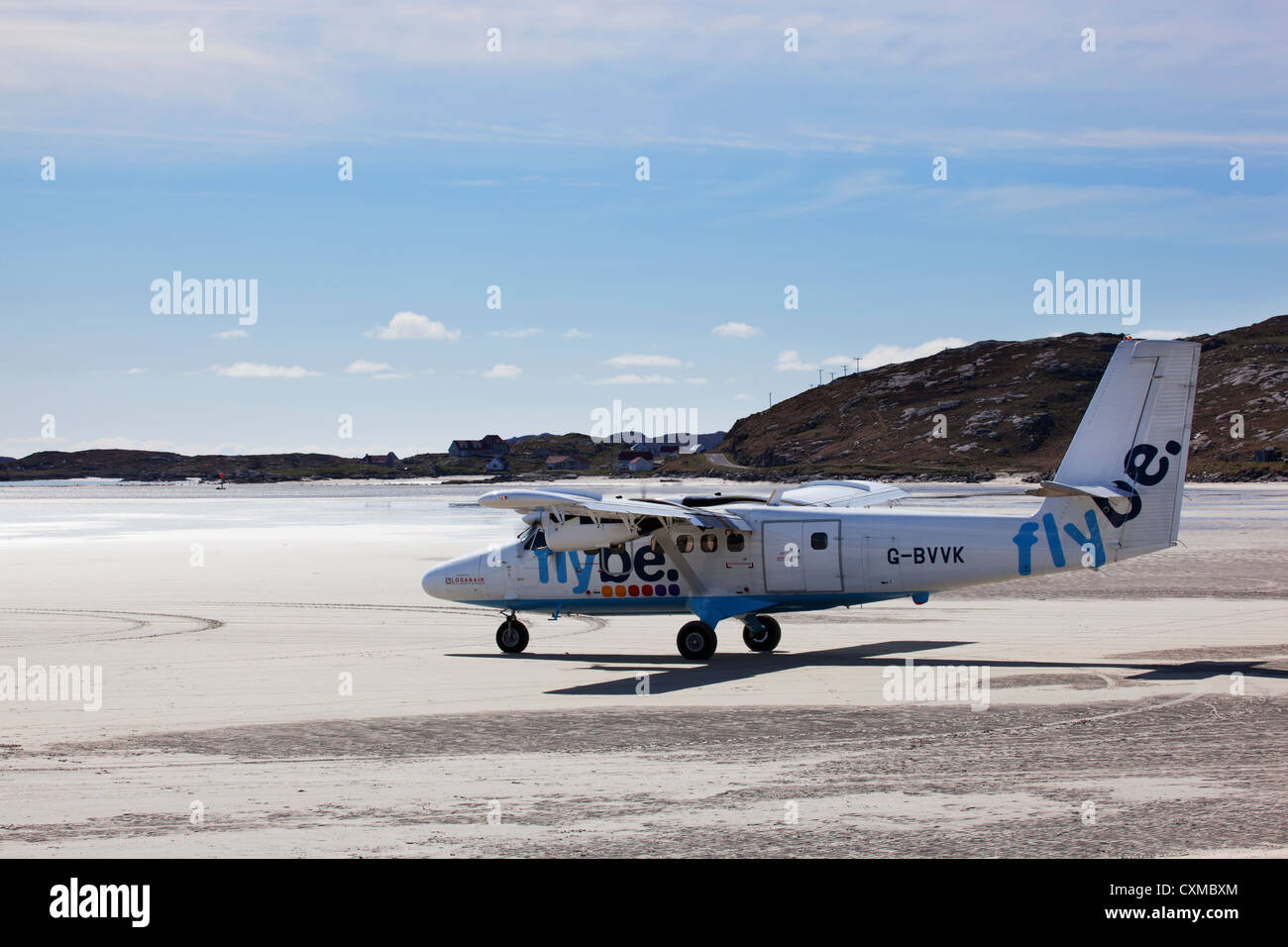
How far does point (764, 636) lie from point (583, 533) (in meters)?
4.18

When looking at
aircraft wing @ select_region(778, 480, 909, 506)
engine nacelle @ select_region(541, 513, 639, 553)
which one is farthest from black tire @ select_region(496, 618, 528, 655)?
aircraft wing @ select_region(778, 480, 909, 506)

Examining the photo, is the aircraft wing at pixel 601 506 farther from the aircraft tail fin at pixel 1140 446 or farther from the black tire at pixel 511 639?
the aircraft tail fin at pixel 1140 446

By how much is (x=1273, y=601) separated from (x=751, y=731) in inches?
784

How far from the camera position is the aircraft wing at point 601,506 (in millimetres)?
21306

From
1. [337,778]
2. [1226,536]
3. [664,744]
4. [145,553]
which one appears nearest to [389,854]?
[337,778]

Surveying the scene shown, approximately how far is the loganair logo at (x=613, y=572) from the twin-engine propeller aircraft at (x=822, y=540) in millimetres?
28

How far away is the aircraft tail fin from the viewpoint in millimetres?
20234

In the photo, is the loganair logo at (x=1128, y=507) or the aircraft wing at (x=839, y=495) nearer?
the loganair logo at (x=1128, y=507)

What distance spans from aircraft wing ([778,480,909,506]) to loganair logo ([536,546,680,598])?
3.13 metres

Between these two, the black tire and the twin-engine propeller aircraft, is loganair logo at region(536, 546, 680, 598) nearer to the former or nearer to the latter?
the twin-engine propeller aircraft

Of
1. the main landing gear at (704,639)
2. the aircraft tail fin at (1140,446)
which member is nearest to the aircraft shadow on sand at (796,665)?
the main landing gear at (704,639)

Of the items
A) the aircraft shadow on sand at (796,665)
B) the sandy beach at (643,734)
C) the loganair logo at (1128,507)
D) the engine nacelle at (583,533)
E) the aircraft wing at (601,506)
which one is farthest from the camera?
the engine nacelle at (583,533)

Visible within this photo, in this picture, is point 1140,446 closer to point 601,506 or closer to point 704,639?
point 704,639

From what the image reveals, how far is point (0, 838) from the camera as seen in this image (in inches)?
413
